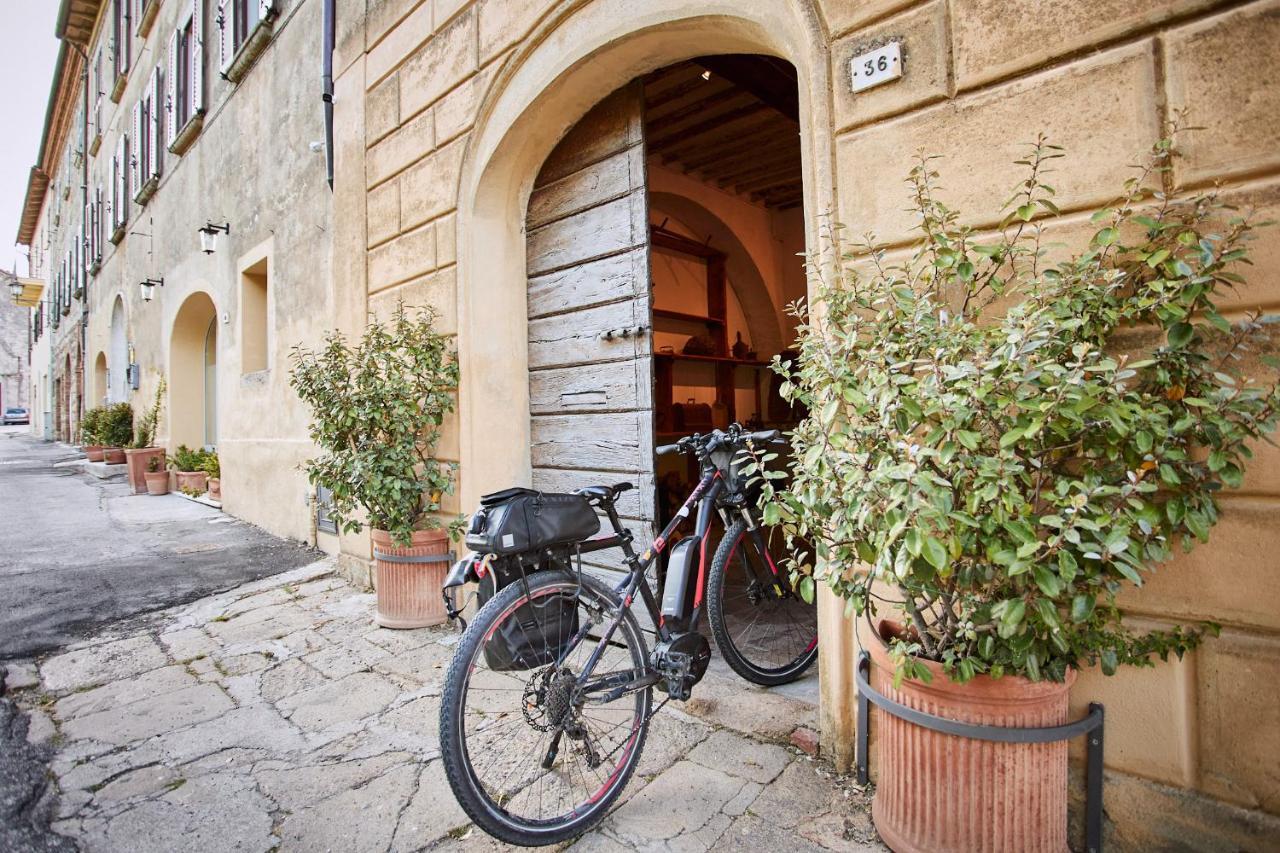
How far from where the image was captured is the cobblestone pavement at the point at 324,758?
73.2 inches

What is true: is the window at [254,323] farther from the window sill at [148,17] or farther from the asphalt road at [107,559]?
the window sill at [148,17]

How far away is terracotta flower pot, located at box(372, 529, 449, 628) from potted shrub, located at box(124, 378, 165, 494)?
27.0ft

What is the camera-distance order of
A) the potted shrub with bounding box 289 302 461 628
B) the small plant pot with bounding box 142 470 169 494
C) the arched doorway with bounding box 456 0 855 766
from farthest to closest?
1. the small plant pot with bounding box 142 470 169 494
2. the potted shrub with bounding box 289 302 461 628
3. the arched doorway with bounding box 456 0 855 766

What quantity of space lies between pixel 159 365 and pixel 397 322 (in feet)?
28.8

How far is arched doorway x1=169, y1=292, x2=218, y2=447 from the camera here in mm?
9531

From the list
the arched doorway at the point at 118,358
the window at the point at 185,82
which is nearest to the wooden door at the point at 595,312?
the window at the point at 185,82

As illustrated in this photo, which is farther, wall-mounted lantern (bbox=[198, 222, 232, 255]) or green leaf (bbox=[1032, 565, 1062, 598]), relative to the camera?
wall-mounted lantern (bbox=[198, 222, 232, 255])

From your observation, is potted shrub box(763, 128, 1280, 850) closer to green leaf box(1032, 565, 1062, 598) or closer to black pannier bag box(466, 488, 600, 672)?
green leaf box(1032, 565, 1062, 598)

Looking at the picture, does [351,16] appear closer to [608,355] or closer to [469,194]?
[469,194]

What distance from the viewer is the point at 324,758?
2283 millimetres

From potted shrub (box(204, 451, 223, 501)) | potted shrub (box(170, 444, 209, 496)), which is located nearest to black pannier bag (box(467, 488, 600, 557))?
potted shrub (box(204, 451, 223, 501))

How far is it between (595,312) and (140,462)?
958cm

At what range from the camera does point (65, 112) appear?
18922 millimetres

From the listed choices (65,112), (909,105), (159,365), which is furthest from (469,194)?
(65,112)
